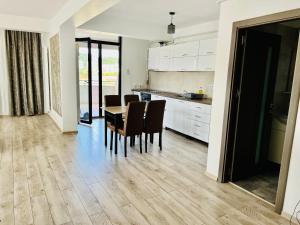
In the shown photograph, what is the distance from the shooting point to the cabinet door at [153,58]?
6.39m

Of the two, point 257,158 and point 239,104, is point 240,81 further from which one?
point 257,158

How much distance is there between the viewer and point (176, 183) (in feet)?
9.73

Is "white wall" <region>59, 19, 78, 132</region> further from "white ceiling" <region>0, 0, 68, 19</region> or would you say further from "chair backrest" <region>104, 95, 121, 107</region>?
"chair backrest" <region>104, 95, 121, 107</region>

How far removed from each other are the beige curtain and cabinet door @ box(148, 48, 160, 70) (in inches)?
129

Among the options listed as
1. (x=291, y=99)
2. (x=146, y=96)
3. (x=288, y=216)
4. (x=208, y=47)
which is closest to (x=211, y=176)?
(x=288, y=216)

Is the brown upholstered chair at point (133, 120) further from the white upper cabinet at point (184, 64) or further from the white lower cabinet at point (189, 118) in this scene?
the white upper cabinet at point (184, 64)

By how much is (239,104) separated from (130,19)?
382 centimetres

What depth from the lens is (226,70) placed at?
2791 mm

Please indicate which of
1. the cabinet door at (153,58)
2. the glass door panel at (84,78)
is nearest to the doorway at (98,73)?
the glass door panel at (84,78)

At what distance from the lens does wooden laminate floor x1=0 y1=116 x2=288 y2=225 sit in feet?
7.37

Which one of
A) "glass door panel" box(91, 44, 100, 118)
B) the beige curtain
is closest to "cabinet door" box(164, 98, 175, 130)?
"glass door panel" box(91, 44, 100, 118)

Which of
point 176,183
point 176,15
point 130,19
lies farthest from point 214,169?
point 130,19

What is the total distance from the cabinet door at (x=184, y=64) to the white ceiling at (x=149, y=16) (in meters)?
0.89

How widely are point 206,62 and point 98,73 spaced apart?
10.7ft
